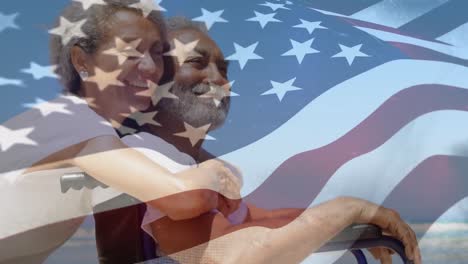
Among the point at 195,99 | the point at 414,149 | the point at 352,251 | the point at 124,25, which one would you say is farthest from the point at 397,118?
the point at 124,25

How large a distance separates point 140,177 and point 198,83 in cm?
27

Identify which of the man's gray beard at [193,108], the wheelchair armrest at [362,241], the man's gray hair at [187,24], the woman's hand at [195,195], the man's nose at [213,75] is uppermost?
the man's gray hair at [187,24]

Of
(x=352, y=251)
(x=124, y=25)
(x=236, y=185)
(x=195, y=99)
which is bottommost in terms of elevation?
(x=352, y=251)

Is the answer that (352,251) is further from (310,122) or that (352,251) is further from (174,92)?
(174,92)

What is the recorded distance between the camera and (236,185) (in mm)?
1168

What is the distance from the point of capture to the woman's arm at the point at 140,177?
101 centimetres

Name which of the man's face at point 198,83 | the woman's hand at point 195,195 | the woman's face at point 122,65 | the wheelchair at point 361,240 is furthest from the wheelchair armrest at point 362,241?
the woman's face at point 122,65

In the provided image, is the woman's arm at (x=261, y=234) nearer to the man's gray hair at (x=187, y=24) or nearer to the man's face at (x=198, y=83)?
the man's face at (x=198, y=83)

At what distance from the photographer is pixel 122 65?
3.60ft

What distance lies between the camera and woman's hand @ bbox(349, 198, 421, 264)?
1125 mm

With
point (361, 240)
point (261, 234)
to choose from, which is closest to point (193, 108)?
point (261, 234)

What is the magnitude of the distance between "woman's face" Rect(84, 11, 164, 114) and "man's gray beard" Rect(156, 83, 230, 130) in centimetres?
7

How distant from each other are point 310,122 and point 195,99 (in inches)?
9.4

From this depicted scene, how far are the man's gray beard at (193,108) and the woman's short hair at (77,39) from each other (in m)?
0.16
